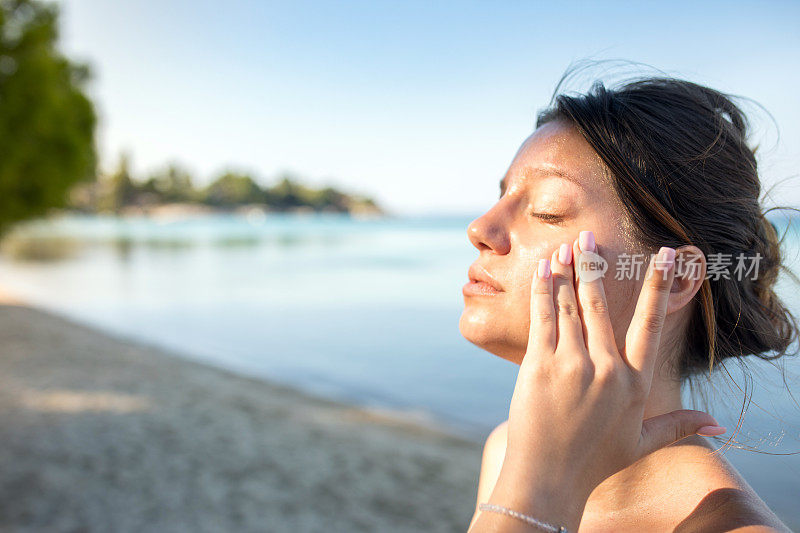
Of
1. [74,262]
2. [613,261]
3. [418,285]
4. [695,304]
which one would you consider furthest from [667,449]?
[74,262]

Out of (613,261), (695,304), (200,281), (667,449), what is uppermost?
(613,261)

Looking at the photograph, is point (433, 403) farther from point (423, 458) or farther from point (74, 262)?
point (74, 262)

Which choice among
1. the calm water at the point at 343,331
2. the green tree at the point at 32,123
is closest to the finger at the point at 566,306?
the calm water at the point at 343,331

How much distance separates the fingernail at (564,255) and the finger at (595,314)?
52 mm

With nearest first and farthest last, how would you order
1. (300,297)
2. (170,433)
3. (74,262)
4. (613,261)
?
(613,261) → (170,433) → (300,297) → (74,262)

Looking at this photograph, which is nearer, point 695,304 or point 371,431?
point 695,304

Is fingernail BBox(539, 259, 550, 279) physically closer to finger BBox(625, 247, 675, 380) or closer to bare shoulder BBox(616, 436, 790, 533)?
finger BBox(625, 247, 675, 380)

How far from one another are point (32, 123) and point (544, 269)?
10.1 meters

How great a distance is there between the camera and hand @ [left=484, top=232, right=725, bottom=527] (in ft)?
3.56

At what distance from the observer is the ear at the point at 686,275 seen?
124cm

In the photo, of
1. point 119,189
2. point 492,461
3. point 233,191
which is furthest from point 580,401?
point 233,191

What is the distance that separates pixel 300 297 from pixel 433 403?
559 inches

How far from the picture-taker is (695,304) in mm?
1401

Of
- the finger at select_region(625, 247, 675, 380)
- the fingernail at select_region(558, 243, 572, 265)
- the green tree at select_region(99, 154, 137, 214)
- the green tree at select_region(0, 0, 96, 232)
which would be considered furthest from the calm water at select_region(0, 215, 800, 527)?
the green tree at select_region(99, 154, 137, 214)
